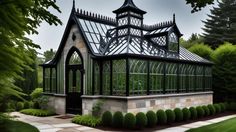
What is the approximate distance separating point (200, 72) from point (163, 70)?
4.28m

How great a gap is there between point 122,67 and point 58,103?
5064 millimetres

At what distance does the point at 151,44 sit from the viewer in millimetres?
14016

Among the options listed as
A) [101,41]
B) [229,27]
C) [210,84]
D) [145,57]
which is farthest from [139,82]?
[229,27]

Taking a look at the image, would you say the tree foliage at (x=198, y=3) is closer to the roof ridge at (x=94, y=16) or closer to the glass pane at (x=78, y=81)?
the glass pane at (x=78, y=81)

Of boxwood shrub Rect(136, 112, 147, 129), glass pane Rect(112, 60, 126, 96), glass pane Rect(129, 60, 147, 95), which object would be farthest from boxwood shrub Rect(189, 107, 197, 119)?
glass pane Rect(112, 60, 126, 96)

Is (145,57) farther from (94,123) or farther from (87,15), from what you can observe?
(87,15)

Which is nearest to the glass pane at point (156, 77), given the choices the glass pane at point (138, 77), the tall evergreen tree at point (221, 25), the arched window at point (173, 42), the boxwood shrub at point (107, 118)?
the glass pane at point (138, 77)

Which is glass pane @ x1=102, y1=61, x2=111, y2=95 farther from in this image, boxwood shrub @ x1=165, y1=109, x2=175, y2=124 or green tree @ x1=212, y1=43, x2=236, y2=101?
green tree @ x1=212, y1=43, x2=236, y2=101

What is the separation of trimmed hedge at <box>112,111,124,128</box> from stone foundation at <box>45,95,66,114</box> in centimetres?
437

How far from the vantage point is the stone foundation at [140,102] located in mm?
10648

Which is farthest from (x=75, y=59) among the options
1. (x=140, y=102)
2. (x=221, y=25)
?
(x=221, y=25)

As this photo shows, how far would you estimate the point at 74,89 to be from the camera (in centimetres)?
1340

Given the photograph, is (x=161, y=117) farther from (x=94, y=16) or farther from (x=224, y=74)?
(x=224, y=74)

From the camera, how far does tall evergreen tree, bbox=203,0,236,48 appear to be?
105 ft
